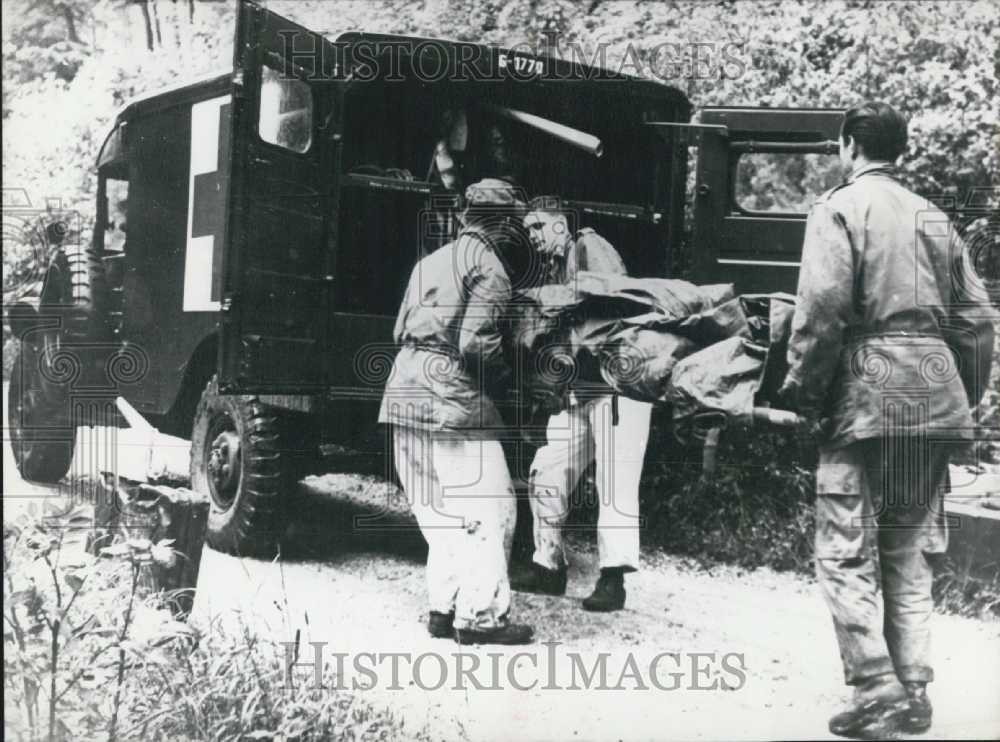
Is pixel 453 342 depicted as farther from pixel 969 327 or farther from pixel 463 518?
pixel 969 327

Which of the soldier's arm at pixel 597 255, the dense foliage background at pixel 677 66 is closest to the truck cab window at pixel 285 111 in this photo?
the dense foliage background at pixel 677 66

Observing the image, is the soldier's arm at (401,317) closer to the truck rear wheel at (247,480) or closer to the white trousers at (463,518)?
the white trousers at (463,518)

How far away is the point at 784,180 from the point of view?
435cm

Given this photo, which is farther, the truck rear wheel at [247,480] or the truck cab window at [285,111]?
the truck rear wheel at [247,480]

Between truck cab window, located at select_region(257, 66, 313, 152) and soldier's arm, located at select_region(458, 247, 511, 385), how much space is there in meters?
0.89

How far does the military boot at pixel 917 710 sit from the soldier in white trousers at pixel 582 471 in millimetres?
1121

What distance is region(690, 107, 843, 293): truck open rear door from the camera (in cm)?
426

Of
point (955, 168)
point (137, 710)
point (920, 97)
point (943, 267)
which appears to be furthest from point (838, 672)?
point (137, 710)

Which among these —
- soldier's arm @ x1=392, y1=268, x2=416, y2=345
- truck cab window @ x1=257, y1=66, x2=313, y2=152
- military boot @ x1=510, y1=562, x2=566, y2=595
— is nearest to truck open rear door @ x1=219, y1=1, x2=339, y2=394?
truck cab window @ x1=257, y1=66, x2=313, y2=152

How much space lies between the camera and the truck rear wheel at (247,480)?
4227 mm

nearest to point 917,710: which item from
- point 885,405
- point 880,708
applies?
point 880,708

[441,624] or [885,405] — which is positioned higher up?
[885,405]

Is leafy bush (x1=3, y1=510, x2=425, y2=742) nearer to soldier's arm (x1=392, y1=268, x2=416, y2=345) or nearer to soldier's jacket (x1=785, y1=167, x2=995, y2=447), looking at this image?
soldier's arm (x1=392, y1=268, x2=416, y2=345)

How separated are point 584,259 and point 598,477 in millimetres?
893
